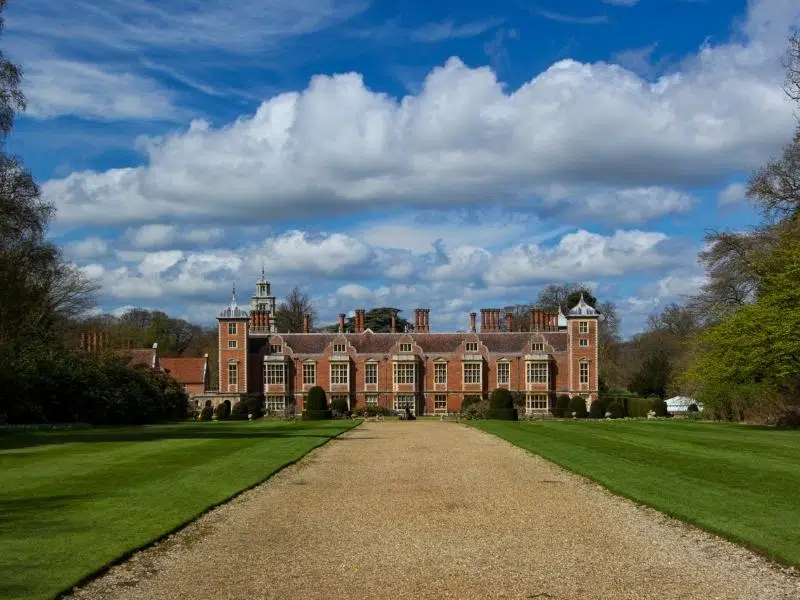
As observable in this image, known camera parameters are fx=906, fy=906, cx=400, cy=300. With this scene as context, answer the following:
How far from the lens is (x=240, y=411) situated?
56438 mm

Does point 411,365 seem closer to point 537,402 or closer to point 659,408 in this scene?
point 537,402

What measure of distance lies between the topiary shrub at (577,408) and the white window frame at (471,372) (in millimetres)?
7831

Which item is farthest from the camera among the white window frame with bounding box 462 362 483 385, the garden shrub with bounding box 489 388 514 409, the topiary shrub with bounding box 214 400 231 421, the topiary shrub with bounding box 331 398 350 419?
Answer: the white window frame with bounding box 462 362 483 385

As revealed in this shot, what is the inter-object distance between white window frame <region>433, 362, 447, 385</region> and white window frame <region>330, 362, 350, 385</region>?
6.18 meters

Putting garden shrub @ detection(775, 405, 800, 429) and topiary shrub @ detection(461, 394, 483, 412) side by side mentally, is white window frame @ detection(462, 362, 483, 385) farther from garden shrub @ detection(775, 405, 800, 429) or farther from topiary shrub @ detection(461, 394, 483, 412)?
garden shrub @ detection(775, 405, 800, 429)

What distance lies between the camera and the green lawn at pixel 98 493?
8062 mm

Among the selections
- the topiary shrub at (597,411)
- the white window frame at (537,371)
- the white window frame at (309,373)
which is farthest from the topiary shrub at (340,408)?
the topiary shrub at (597,411)

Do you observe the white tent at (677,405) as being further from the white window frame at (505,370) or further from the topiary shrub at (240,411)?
the topiary shrub at (240,411)

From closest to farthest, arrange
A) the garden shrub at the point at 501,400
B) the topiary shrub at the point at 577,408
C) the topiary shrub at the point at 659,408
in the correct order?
the garden shrub at the point at 501,400, the topiary shrub at the point at 659,408, the topiary shrub at the point at 577,408

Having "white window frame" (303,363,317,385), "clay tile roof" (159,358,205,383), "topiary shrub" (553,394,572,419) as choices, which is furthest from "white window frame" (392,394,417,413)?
"clay tile roof" (159,358,205,383)

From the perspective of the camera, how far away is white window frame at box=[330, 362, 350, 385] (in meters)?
64.2

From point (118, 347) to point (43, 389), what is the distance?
54.4ft

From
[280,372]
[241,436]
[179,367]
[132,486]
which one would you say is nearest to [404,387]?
[280,372]

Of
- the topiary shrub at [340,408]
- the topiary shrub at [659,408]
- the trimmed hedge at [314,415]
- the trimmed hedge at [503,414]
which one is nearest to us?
the trimmed hedge at [503,414]
